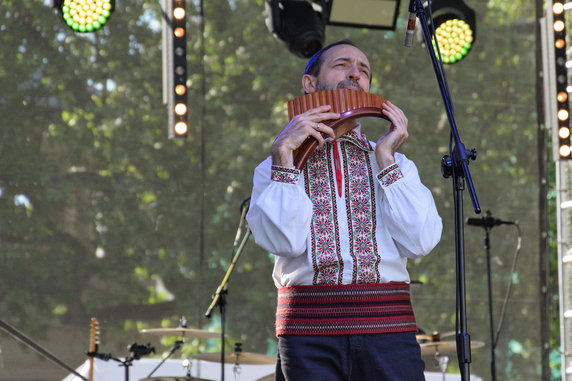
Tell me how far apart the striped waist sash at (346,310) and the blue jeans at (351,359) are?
0.02 metres

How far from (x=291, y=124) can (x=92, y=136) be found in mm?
4765

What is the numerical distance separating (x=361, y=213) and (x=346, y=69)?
0.55 meters

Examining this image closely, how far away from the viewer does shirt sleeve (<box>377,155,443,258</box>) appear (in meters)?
2.58

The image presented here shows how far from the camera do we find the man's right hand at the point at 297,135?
2.59m

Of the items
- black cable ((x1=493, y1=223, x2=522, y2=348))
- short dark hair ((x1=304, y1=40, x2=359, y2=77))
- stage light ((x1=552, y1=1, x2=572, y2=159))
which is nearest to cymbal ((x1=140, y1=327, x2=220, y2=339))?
stage light ((x1=552, y1=1, x2=572, y2=159))

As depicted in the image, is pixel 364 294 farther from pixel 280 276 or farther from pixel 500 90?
pixel 500 90

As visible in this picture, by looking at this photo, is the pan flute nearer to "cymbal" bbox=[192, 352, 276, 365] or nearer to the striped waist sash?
the striped waist sash

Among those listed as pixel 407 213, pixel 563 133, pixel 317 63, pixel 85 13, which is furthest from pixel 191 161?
pixel 407 213

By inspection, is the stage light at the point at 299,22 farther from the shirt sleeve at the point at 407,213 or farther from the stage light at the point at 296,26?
the shirt sleeve at the point at 407,213

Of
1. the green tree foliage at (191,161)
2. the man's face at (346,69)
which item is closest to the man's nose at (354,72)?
the man's face at (346,69)

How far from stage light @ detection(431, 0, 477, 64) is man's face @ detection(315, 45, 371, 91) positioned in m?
3.14

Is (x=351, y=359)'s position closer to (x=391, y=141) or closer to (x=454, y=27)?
(x=391, y=141)

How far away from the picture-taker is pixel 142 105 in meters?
7.41

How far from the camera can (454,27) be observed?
609cm
